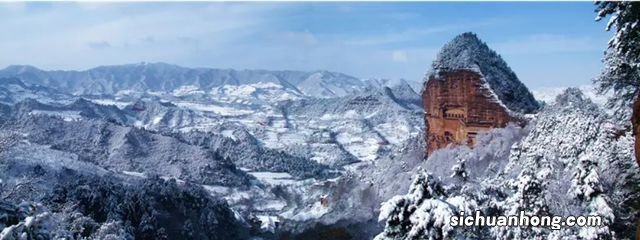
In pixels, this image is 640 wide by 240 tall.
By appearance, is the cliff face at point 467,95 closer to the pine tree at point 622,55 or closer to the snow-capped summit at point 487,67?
the snow-capped summit at point 487,67

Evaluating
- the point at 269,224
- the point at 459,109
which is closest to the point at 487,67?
the point at 459,109

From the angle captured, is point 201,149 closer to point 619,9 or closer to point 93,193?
point 93,193

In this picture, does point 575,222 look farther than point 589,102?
No

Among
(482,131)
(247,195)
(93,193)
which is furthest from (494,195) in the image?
(247,195)

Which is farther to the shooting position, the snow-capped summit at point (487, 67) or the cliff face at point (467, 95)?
the snow-capped summit at point (487, 67)

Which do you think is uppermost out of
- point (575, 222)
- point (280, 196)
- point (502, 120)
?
point (502, 120)

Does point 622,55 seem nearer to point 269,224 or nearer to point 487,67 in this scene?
point 487,67

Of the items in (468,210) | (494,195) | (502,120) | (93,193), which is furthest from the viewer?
(93,193)

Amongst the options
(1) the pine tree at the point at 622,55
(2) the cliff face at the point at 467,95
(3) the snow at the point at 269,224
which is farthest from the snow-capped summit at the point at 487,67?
(3) the snow at the point at 269,224
